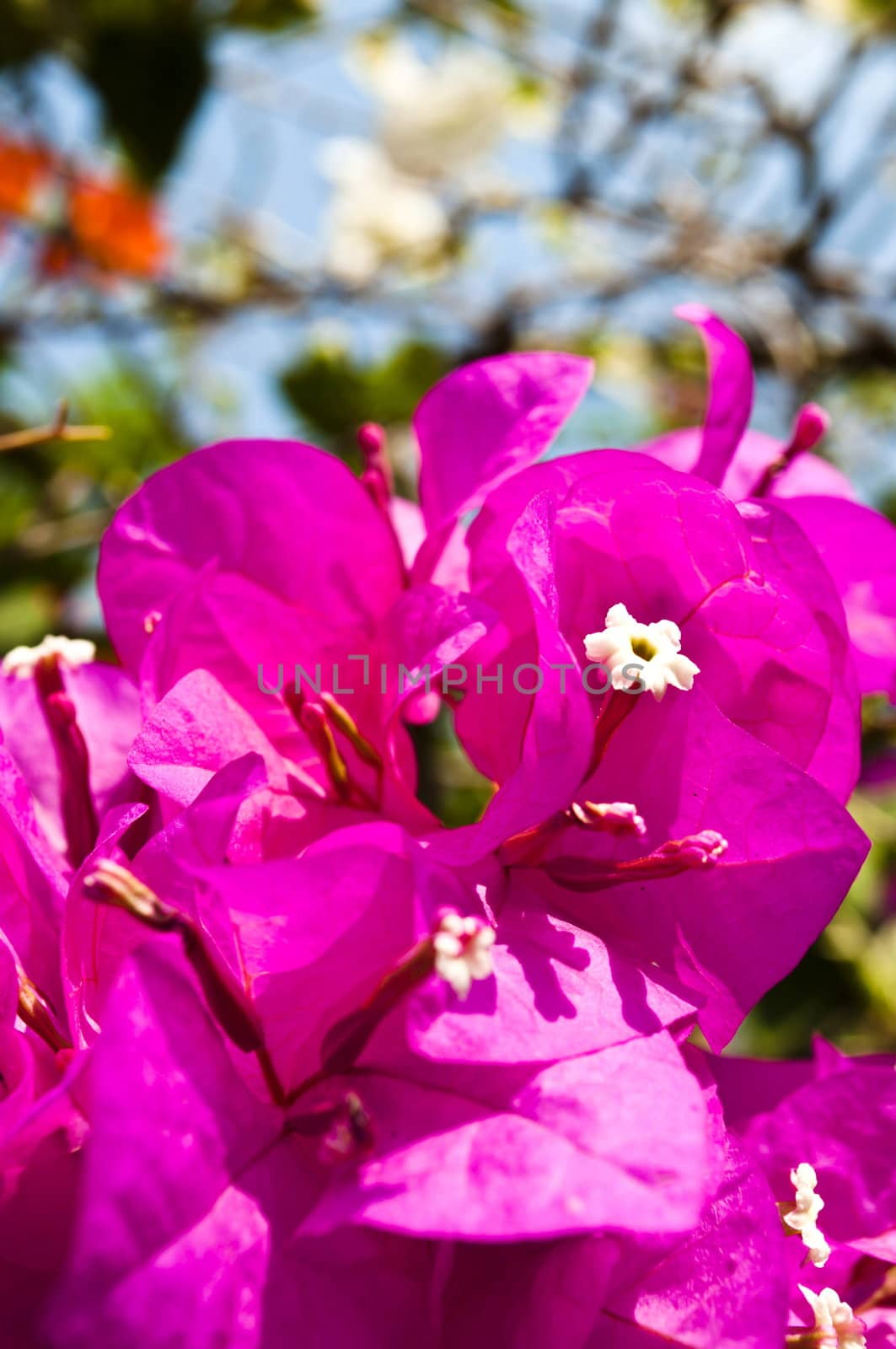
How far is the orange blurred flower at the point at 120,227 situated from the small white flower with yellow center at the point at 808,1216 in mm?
1728

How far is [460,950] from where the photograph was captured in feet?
1.06

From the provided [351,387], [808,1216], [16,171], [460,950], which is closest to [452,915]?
[460,950]

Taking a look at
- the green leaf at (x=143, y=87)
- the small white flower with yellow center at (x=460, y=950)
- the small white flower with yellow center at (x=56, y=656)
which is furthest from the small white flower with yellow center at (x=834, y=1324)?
the green leaf at (x=143, y=87)

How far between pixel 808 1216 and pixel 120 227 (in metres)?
1.82

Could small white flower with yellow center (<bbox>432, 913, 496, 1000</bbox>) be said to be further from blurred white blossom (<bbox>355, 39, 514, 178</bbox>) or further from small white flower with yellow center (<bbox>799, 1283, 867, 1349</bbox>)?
blurred white blossom (<bbox>355, 39, 514, 178</bbox>)

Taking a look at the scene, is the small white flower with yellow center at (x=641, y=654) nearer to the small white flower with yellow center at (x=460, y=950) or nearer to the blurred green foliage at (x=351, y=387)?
the small white flower with yellow center at (x=460, y=950)

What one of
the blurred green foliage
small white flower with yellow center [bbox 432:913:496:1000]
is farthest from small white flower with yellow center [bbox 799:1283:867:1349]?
the blurred green foliage

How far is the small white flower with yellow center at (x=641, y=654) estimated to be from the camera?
38cm

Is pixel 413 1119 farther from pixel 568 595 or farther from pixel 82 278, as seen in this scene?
pixel 82 278

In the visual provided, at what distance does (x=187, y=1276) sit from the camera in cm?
29

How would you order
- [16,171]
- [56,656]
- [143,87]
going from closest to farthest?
[56,656]
[143,87]
[16,171]

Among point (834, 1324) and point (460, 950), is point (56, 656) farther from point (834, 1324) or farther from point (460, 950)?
point (834, 1324)

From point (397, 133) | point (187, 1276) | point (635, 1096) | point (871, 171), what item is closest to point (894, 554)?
point (635, 1096)

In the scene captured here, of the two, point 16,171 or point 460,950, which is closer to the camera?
point 460,950
